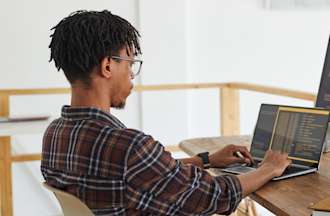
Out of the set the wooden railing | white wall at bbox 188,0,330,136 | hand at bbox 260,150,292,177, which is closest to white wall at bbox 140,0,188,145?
white wall at bbox 188,0,330,136

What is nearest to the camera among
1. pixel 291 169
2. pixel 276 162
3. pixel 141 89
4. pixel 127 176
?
pixel 127 176

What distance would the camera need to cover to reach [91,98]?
129 centimetres

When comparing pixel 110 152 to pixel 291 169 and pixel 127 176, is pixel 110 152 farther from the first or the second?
pixel 291 169

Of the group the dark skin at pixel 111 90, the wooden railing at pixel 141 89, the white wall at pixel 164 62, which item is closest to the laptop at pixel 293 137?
the dark skin at pixel 111 90

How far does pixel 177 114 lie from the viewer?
4156 millimetres

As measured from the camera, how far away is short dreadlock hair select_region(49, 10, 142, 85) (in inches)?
49.7

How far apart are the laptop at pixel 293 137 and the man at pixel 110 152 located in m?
0.22

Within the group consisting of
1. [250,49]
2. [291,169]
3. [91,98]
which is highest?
[250,49]

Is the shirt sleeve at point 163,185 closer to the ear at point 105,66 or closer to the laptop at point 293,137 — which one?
the ear at point 105,66

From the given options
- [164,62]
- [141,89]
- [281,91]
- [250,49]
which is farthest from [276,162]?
[250,49]

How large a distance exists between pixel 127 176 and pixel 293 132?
2.18ft

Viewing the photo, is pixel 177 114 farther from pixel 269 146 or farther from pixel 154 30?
pixel 269 146

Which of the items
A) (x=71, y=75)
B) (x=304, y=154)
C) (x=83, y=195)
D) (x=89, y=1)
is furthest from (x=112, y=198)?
(x=89, y=1)

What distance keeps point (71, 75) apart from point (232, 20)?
10.2 ft
